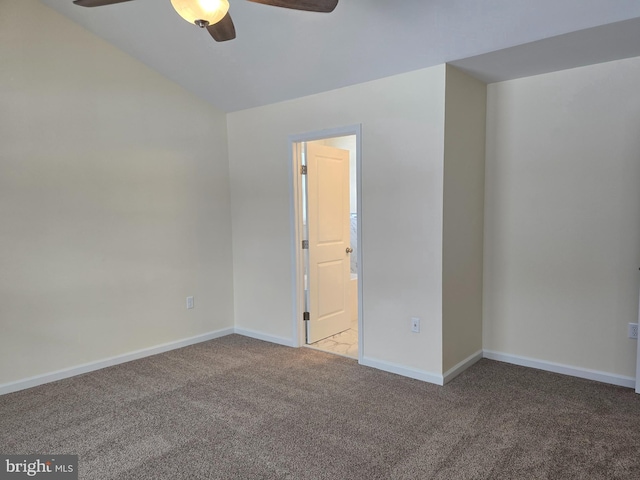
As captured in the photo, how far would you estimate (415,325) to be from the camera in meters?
3.25

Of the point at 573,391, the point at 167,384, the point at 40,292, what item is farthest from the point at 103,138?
the point at 573,391

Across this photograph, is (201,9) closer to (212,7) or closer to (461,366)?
(212,7)

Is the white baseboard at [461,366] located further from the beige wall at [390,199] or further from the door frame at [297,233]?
the door frame at [297,233]

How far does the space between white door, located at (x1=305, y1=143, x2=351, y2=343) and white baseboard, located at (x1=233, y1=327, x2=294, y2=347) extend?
207 mm

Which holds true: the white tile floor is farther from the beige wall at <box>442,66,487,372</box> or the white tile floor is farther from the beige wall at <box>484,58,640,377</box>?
the beige wall at <box>484,58,640,377</box>

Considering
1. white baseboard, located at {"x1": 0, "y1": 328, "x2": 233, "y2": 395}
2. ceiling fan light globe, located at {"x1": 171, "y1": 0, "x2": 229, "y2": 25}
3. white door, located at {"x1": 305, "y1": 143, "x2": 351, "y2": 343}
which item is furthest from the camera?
white door, located at {"x1": 305, "y1": 143, "x2": 351, "y2": 343}

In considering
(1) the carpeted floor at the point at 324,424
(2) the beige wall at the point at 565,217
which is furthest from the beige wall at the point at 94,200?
(2) the beige wall at the point at 565,217

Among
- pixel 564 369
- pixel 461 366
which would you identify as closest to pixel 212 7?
pixel 461 366

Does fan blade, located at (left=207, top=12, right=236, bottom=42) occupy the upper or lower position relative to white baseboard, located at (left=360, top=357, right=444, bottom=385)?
upper

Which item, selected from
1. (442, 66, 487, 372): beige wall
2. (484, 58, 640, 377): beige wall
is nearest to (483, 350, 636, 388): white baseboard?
(484, 58, 640, 377): beige wall

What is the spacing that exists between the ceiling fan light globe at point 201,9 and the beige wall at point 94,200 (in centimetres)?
209

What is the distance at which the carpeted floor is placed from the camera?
7.02ft

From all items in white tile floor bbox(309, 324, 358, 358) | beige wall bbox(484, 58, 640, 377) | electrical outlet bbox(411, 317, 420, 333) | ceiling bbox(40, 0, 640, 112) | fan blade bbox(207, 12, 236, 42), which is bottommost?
white tile floor bbox(309, 324, 358, 358)

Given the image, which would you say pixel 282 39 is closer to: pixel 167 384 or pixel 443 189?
pixel 443 189
